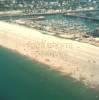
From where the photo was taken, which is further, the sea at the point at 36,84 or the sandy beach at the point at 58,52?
the sandy beach at the point at 58,52

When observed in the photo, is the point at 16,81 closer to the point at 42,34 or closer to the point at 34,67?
the point at 34,67

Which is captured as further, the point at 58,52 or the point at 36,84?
the point at 58,52

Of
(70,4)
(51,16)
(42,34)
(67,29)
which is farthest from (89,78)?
(70,4)

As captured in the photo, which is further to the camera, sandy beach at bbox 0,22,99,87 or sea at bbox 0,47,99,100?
sandy beach at bbox 0,22,99,87
